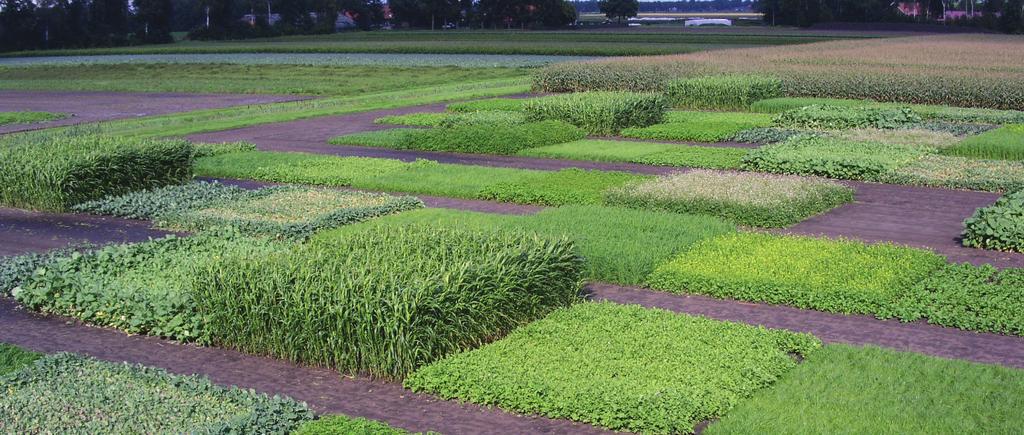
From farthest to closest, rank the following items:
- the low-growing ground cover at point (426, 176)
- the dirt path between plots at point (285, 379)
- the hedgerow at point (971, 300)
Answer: the low-growing ground cover at point (426, 176) < the hedgerow at point (971, 300) < the dirt path between plots at point (285, 379)

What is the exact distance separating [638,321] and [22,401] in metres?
6.27

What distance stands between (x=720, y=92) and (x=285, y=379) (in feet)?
93.4

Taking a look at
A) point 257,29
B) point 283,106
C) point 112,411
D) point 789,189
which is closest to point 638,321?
point 112,411

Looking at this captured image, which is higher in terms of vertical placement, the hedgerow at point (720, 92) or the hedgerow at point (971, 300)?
the hedgerow at point (720, 92)

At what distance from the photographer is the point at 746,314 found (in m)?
12.9

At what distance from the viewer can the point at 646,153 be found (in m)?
25.9

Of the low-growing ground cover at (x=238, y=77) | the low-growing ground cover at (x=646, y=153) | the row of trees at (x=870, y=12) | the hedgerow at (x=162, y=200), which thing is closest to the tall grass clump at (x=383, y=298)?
the hedgerow at (x=162, y=200)

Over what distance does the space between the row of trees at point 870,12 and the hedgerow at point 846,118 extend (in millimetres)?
75716

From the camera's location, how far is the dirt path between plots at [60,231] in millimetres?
17297

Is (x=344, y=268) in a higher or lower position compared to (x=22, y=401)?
higher

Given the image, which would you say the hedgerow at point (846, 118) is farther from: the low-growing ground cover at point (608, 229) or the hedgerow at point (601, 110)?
the low-growing ground cover at point (608, 229)

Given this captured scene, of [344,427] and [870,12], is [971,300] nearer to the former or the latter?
[344,427]

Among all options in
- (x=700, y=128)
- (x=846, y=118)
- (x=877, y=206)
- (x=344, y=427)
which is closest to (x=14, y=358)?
(x=344, y=427)

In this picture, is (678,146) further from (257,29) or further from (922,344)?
(257,29)
